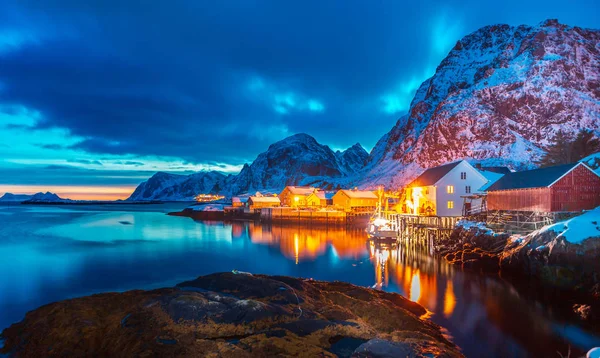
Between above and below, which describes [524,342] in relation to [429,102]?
below

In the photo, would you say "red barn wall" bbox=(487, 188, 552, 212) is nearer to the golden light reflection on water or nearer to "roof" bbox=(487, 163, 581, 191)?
"roof" bbox=(487, 163, 581, 191)

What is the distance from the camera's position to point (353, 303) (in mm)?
17438

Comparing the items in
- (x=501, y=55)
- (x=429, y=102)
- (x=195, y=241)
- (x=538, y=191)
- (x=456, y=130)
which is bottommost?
(x=195, y=241)

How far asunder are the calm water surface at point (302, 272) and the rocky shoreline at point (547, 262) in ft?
5.40

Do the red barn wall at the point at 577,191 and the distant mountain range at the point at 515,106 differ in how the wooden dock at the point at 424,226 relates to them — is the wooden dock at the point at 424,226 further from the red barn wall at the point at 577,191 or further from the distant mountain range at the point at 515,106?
the distant mountain range at the point at 515,106

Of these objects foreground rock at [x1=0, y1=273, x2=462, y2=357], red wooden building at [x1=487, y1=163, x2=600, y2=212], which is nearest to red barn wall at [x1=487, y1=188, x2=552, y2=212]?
red wooden building at [x1=487, y1=163, x2=600, y2=212]

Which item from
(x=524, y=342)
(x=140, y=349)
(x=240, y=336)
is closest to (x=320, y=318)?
(x=240, y=336)

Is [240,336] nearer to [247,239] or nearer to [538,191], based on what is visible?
[538,191]

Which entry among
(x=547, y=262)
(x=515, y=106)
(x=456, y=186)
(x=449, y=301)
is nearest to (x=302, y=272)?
(x=449, y=301)

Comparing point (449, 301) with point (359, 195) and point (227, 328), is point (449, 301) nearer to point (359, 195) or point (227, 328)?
point (227, 328)

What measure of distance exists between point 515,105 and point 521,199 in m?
102

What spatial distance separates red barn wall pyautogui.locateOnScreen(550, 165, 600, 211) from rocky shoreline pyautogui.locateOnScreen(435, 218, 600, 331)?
674cm

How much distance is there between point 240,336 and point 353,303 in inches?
256

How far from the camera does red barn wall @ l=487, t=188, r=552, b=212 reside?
3186 centimetres
